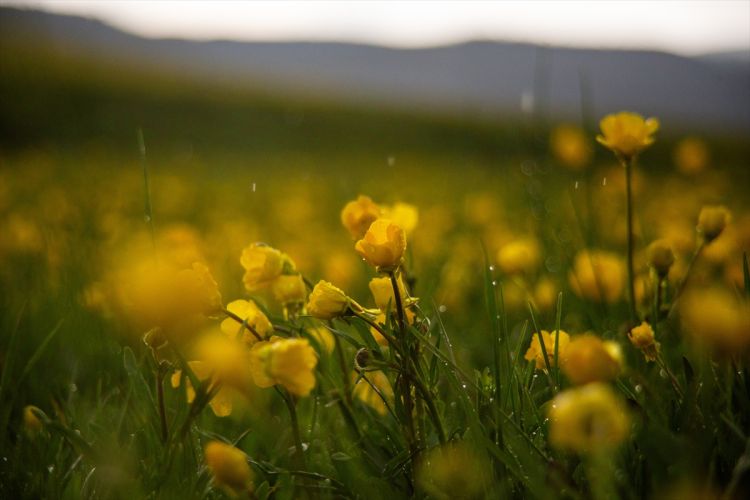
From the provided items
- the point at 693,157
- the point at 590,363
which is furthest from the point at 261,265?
the point at 693,157

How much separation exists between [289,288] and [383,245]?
27cm

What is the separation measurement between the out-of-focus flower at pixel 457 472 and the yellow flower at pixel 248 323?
0.93 ft

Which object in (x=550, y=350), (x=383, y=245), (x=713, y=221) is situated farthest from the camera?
(x=713, y=221)

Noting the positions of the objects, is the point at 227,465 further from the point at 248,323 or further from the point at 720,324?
the point at 720,324

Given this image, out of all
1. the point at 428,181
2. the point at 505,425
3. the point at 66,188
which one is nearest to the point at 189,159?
the point at 428,181

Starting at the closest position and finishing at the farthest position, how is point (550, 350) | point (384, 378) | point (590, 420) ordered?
point (590, 420) → point (550, 350) → point (384, 378)

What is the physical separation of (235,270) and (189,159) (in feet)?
19.9

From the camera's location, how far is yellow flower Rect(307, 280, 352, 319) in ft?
2.70

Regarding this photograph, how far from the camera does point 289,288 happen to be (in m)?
1.02

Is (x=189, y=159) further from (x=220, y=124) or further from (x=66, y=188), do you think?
(x=220, y=124)

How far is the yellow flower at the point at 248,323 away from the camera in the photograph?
2.91 ft

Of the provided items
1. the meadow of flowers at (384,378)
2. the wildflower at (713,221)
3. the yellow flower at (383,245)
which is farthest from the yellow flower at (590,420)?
the wildflower at (713,221)

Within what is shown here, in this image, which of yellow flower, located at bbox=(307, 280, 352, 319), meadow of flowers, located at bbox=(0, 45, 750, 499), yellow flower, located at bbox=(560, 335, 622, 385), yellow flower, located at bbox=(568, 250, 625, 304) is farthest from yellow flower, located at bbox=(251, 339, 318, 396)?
yellow flower, located at bbox=(568, 250, 625, 304)

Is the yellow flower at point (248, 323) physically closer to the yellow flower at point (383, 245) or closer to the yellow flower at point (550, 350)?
the yellow flower at point (383, 245)
